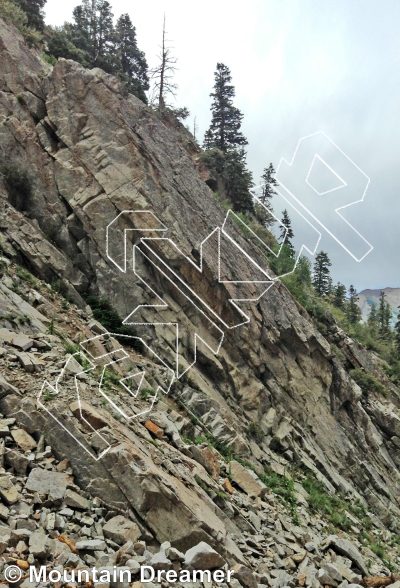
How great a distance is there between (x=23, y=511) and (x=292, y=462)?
12017 mm

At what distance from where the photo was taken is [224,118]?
38812 millimetres

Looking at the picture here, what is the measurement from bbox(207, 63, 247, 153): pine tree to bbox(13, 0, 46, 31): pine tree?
15184mm

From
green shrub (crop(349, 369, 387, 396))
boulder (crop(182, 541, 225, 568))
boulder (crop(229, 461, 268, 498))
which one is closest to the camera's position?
boulder (crop(182, 541, 225, 568))

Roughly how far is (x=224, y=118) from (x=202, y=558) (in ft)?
124

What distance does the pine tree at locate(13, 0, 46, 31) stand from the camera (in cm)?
3005

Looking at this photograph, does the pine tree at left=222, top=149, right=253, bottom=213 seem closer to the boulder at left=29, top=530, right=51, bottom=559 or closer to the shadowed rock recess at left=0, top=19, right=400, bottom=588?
the shadowed rock recess at left=0, top=19, right=400, bottom=588

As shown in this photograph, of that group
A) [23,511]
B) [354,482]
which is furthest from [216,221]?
[23,511]

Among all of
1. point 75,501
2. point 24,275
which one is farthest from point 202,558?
point 24,275

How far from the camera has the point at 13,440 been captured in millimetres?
7352

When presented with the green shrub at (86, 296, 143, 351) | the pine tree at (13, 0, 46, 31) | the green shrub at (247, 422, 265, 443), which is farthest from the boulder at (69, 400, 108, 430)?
the pine tree at (13, 0, 46, 31)

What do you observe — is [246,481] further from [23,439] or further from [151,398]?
[23,439]

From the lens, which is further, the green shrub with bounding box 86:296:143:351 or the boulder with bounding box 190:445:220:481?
the green shrub with bounding box 86:296:143:351

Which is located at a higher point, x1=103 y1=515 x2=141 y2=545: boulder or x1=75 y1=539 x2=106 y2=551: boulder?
x1=103 y1=515 x2=141 y2=545: boulder

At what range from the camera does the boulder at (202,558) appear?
6.88 m
